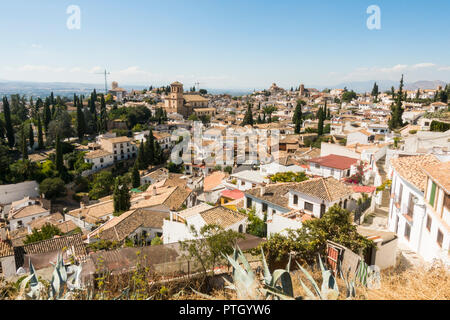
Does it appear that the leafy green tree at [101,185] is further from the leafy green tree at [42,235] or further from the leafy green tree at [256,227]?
the leafy green tree at [256,227]

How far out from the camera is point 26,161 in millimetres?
33656

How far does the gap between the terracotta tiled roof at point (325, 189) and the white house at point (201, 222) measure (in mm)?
2901

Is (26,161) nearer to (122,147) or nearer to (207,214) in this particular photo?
(122,147)

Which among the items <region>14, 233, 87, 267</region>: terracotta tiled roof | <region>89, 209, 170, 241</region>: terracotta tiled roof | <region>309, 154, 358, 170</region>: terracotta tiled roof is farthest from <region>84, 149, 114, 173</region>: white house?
<region>309, 154, 358, 170</region>: terracotta tiled roof

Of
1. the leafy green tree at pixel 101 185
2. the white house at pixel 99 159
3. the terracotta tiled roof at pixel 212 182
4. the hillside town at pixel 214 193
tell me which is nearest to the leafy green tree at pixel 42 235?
the hillside town at pixel 214 193

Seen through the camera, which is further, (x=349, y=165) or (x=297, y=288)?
(x=349, y=165)

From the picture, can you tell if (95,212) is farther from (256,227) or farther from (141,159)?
(256,227)

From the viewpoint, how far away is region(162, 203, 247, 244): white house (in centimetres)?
1220

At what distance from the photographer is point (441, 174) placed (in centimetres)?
786

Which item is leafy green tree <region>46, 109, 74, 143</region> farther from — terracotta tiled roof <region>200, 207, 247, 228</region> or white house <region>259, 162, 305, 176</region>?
terracotta tiled roof <region>200, 207, 247, 228</region>

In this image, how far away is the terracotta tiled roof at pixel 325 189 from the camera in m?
12.8
